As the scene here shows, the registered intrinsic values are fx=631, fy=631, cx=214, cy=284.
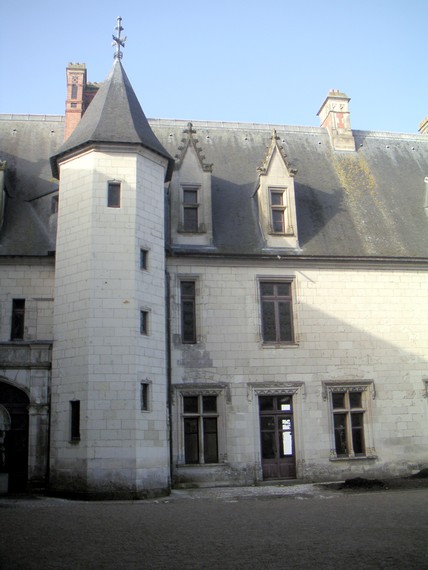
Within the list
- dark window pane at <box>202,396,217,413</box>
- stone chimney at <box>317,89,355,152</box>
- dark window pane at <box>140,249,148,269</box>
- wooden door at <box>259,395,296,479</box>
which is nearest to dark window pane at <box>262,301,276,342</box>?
wooden door at <box>259,395,296,479</box>

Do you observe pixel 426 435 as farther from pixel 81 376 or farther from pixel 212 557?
pixel 212 557

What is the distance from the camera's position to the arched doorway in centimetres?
1485

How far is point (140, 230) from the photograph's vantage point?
15688 mm

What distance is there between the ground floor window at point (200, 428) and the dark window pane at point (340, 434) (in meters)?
3.35

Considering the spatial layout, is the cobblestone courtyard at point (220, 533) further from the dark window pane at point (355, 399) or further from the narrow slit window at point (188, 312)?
the narrow slit window at point (188, 312)

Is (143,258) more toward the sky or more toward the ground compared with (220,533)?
more toward the sky

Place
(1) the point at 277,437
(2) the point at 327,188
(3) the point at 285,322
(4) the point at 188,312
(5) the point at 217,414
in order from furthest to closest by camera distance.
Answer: (2) the point at 327,188
(3) the point at 285,322
(4) the point at 188,312
(1) the point at 277,437
(5) the point at 217,414

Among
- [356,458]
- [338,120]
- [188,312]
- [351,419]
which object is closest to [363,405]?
[351,419]

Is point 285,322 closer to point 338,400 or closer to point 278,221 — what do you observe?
point 338,400

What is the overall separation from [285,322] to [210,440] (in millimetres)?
3846

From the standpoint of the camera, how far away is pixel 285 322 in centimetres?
1762

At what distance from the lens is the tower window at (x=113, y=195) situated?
618 inches

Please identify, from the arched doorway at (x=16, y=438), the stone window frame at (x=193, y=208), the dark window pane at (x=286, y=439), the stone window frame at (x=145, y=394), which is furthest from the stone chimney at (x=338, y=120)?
the arched doorway at (x=16, y=438)

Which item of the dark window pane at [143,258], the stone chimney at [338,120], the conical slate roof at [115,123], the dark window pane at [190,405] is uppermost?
the stone chimney at [338,120]
